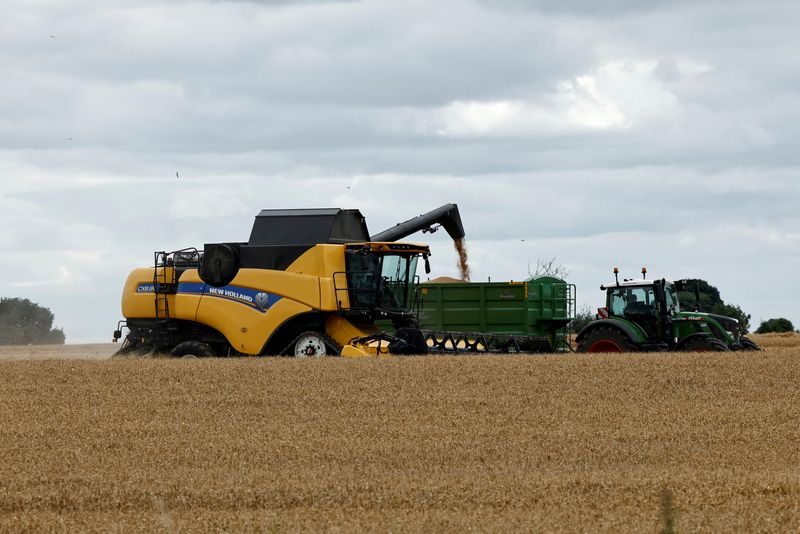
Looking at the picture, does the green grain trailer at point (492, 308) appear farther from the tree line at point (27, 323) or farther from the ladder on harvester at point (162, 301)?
the tree line at point (27, 323)

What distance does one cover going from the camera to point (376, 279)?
2320cm

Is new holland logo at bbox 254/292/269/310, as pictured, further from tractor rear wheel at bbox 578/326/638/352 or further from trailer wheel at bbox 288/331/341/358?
tractor rear wheel at bbox 578/326/638/352

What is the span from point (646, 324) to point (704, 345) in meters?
1.30

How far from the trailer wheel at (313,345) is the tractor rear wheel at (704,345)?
6.71m

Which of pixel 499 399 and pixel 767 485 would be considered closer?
pixel 767 485

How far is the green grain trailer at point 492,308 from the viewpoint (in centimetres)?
2783

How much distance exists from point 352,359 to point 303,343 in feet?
8.21

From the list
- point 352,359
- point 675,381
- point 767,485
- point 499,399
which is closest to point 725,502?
point 767,485

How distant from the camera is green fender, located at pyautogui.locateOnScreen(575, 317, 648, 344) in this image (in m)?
23.0

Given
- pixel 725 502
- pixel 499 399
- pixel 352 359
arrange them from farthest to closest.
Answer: pixel 352 359
pixel 499 399
pixel 725 502

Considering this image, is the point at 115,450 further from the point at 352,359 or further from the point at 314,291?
the point at 314,291

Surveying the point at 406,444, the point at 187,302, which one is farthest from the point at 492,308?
the point at 406,444

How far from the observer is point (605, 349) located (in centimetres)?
2347

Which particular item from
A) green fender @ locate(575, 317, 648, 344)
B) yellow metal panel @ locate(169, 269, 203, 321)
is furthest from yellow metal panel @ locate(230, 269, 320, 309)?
green fender @ locate(575, 317, 648, 344)
